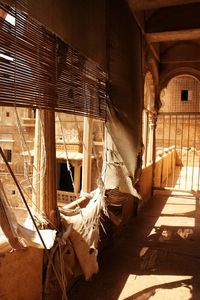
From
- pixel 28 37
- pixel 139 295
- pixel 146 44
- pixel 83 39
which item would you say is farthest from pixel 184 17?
pixel 139 295

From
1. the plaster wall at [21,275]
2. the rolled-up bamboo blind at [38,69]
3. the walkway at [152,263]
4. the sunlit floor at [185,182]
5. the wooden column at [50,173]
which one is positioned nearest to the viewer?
the rolled-up bamboo blind at [38,69]

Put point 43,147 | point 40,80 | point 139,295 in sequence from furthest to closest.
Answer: point 139,295 < point 43,147 < point 40,80

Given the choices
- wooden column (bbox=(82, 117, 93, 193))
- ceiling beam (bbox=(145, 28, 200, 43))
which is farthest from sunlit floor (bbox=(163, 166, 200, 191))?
wooden column (bbox=(82, 117, 93, 193))

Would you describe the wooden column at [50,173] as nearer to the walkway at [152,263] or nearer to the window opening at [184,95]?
the walkway at [152,263]

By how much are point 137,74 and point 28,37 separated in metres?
2.00

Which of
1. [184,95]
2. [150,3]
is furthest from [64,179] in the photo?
[184,95]

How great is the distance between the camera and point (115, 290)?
10.6 feet

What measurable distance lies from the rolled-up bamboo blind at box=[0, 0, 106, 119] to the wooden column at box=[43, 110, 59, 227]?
0.25 m

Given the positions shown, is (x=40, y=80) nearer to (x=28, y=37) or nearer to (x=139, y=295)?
(x=28, y=37)

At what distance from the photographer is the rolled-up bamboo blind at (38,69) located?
169 cm

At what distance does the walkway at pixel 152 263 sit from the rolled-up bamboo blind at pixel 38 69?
1.89 metres

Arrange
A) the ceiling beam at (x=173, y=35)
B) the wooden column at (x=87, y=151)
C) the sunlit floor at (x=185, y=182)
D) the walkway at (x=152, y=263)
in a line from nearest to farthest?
the walkway at (x=152, y=263), the wooden column at (x=87, y=151), the ceiling beam at (x=173, y=35), the sunlit floor at (x=185, y=182)

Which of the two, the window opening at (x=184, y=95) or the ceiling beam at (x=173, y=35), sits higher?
the window opening at (x=184, y=95)

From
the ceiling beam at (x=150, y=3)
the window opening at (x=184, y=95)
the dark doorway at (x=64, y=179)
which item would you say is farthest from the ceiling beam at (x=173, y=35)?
the window opening at (x=184, y=95)
